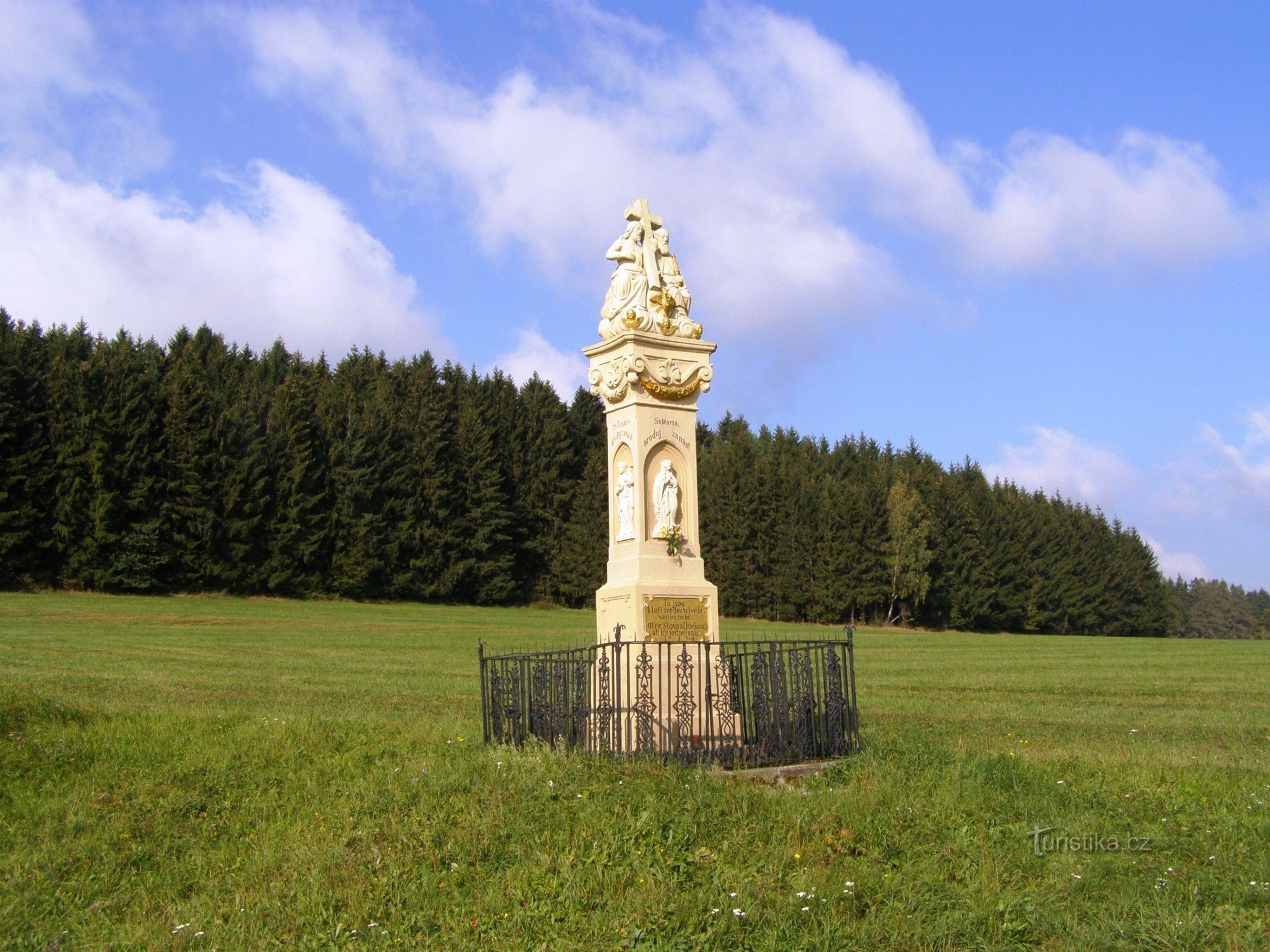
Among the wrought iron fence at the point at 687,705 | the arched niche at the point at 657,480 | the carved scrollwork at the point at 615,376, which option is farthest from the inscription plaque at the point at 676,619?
the carved scrollwork at the point at 615,376

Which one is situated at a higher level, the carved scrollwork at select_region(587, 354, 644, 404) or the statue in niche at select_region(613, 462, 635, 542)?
the carved scrollwork at select_region(587, 354, 644, 404)

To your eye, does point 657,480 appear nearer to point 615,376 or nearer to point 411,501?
point 615,376

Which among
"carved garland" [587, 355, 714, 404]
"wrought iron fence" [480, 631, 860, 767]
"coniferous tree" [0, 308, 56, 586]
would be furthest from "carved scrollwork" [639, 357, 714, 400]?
"coniferous tree" [0, 308, 56, 586]

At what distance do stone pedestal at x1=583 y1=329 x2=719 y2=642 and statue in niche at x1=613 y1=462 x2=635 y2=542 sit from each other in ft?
0.04

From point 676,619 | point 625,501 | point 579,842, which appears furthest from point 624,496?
point 579,842

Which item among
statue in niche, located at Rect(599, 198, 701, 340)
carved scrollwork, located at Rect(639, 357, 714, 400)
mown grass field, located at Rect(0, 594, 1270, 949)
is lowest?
mown grass field, located at Rect(0, 594, 1270, 949)

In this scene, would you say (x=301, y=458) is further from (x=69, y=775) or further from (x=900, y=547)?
(x=69, y=775)

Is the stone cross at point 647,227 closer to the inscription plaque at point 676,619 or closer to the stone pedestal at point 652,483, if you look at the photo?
the stone pedestal at point 652,483

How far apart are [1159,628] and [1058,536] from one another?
55.6ft

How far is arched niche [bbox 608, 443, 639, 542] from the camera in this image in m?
11.8

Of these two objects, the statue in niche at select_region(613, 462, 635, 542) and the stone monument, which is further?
the statue in niche at select_region(613, 462, 635, 542)

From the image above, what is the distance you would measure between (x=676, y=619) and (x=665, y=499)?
1349 mm

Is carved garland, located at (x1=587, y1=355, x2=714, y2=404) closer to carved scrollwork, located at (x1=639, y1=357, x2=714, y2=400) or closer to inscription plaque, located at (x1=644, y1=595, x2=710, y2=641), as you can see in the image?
carved scrollwork, located at (x1=639, y1=357, x2=714, y2=400)

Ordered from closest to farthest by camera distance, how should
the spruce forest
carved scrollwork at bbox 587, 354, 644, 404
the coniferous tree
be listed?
carved scrollwork at bbox 587, 354, 644, 404, the coniferous tree, the spruce forest
